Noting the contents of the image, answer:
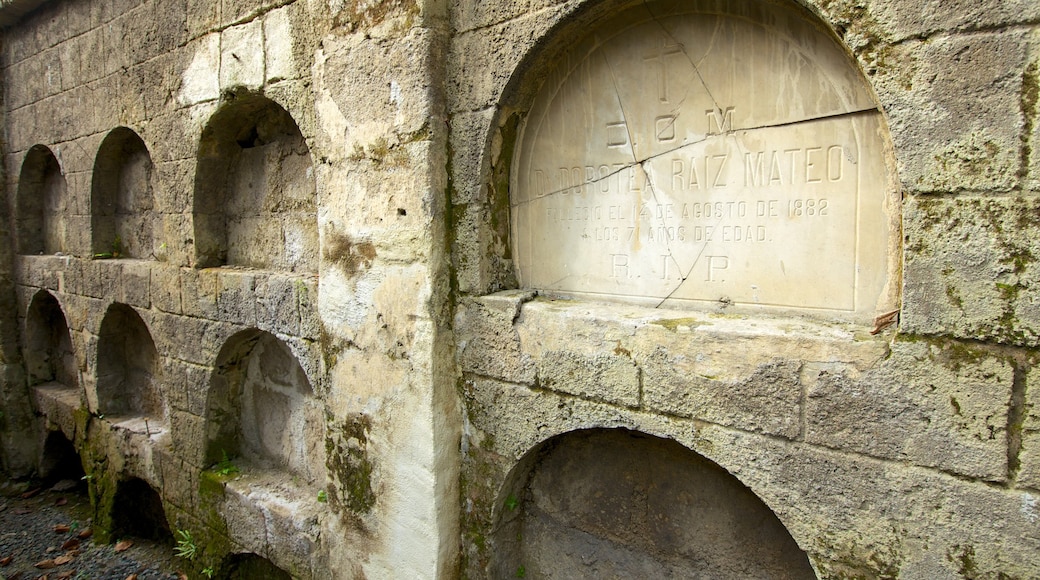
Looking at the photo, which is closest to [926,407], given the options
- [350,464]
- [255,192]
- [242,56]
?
[350,464]

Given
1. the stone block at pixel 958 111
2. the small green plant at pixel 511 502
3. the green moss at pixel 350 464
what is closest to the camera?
the stone block at pixel 958 111

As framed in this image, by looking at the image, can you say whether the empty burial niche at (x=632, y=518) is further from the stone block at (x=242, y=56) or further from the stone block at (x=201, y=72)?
the stone block at (x=201, y=72)

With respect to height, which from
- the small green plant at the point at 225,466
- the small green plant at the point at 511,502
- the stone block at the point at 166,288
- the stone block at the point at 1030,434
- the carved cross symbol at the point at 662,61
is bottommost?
the small green plant at the point at 225,466

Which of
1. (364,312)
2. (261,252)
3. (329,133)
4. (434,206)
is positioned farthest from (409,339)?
(261,252)

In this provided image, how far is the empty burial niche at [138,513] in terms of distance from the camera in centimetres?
469

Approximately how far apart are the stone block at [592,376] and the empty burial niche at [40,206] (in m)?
5.41

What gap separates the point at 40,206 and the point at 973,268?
7247 mm

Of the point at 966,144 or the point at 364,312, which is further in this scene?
the point at 364,312

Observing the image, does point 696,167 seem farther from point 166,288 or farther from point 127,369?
point 127,369

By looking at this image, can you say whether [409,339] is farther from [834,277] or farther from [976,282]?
[976,282]

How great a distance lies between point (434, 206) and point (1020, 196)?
184 cm

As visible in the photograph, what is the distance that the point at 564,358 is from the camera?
2201 mm

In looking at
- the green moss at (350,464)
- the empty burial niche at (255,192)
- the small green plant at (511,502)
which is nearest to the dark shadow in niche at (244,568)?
the green moss at (350,464)

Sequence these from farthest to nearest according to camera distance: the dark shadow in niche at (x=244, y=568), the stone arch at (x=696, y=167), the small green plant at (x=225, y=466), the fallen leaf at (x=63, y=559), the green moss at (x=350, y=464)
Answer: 1. the fallen leaf at (x=63, y=559)
2. the small green plant at (x=225, y=466)
3. the dark shadow in niche at (x=244, y=568)
4. the green moss at (x=350, y=464)
5. the stone arch at (x=696, y=167)
